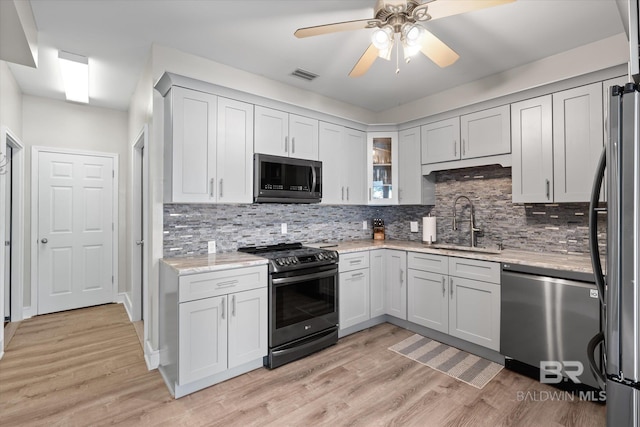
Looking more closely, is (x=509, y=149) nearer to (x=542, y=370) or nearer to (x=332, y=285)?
(x=542, y=370)

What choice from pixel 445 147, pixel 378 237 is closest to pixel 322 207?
pixel 378 237

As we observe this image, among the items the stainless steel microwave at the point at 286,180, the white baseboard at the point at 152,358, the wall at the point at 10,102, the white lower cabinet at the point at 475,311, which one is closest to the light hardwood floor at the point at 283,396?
the white baseboard at the point at 152,358

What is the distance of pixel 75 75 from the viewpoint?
129 inches

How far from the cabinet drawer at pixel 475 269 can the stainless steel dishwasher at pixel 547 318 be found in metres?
0.08

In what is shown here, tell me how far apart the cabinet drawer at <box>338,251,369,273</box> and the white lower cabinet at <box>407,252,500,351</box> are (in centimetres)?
47

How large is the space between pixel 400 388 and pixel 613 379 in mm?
1491

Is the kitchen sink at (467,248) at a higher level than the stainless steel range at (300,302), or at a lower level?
higher

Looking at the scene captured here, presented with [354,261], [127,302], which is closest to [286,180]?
[354,261]

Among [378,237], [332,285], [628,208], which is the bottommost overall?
[332,285]

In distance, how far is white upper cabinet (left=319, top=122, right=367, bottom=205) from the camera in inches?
141

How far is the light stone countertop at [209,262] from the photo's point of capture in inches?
88.4

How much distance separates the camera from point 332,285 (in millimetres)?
3096

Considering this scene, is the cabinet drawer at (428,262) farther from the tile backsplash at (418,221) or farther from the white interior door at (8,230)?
the white interior door at (8,230)

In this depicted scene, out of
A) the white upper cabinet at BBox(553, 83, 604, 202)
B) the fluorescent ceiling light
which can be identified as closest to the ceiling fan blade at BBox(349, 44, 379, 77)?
the white upper cabinet at BBox(553, 83, 604, 202)
